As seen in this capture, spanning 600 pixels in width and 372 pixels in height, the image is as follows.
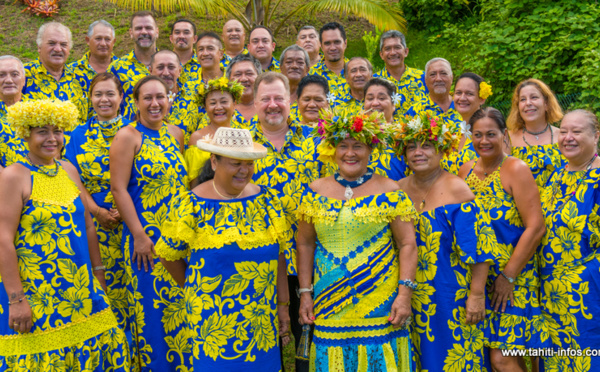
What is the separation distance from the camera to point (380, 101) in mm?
5621

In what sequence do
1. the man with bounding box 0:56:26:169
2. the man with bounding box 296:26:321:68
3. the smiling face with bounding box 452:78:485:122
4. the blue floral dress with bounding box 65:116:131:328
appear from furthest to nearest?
the man with bounding box 296:26:321:68 < the smiling face with bounding box 452:78:485:122 < the man with bounding box 0:56:26:169 < the blue floral dress with bounding box 65:116:131:328

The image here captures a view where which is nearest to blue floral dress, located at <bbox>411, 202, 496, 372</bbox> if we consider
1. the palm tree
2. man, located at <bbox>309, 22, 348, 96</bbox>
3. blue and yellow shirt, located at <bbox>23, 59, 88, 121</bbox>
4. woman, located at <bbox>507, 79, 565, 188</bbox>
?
woman, located at <bbox>507, 79, 565, 188</bbox>

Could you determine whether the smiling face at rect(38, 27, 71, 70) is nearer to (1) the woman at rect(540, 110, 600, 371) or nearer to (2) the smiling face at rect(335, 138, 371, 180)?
(2) the smiling face at rect(335, 138, 371, 180)

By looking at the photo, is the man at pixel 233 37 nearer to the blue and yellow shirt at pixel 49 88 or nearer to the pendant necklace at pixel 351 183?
the blue and yellow shirt at pixel 49 88

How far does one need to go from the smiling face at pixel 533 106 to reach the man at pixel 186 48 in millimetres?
4235

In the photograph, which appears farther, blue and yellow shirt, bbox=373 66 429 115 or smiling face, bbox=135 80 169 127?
blue and yellow shirt, bbox=373 66 429 115

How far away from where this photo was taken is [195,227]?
3.96 m

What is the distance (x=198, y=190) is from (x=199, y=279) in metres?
0.62

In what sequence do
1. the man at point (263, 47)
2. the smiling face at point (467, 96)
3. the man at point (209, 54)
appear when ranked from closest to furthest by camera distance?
the smiling face at point (467, 96) → the man at point (209, 54) → the man at point (263, 47)

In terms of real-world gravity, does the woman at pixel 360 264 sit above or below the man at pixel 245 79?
below

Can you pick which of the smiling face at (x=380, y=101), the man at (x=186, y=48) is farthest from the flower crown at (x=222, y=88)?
the man at (x=186, y=48)

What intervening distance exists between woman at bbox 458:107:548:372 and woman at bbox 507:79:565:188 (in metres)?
1.10

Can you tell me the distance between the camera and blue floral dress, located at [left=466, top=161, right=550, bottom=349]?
4504mm

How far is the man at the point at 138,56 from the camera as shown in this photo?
7.15 m
